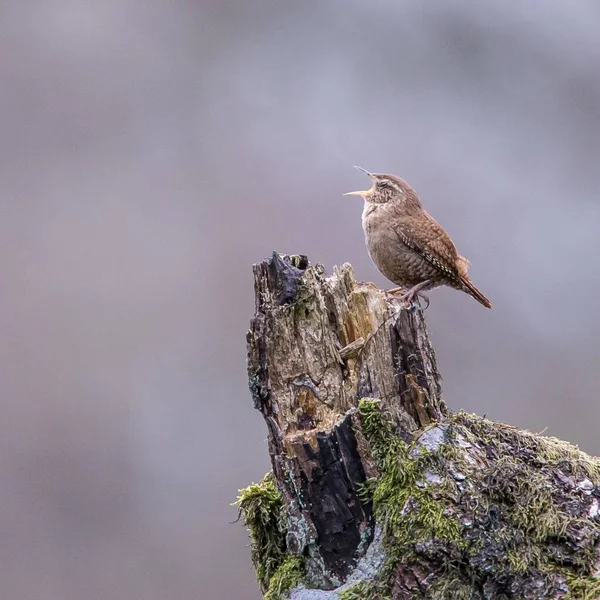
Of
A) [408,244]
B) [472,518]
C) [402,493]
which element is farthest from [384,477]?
[408,244]

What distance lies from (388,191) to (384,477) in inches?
78.4

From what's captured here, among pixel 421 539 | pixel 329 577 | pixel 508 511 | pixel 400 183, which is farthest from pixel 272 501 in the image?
pixel 400 183

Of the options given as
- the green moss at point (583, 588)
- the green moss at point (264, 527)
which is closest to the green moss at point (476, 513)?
the green moss at point (583, 588)

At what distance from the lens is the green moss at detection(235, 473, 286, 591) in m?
2.24

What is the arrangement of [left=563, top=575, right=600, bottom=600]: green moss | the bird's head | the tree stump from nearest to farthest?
[left=563, top=575, right=600, bottom=600]: green moss → the tree stump → the bird's head

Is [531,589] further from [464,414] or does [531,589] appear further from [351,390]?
[351,390]

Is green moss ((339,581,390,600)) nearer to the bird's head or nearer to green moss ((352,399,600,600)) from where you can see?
green moss ((352,399,600,600))

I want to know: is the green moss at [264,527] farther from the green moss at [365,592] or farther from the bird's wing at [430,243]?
the bird's wing at [430,243]

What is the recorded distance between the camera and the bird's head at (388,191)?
143 inches

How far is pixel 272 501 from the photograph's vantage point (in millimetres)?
2252

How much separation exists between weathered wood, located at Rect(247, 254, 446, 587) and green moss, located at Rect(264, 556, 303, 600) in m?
0.04

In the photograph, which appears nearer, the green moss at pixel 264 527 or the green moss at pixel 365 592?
the green moss at pixel 365 592

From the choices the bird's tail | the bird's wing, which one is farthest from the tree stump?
the bird's tail

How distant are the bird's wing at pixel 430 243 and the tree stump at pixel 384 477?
1209 millimetres
